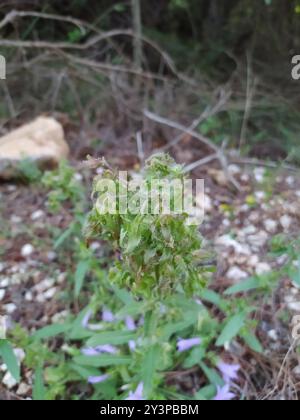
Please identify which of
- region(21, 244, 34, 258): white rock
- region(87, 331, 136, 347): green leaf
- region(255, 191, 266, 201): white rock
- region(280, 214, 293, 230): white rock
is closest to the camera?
region(87, 331, 136, 347): green leaf

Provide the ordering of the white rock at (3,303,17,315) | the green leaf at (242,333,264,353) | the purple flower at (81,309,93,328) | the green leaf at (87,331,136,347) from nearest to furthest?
1. the green leaf at (87,331,136,347)
2. the green leaf at (242,333,264,353)
3. the purple flower at (81,309,93,328)
4. the white rock at (3,303,17,315)

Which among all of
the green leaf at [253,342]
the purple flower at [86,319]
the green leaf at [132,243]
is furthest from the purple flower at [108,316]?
the green leaf at [132,243]

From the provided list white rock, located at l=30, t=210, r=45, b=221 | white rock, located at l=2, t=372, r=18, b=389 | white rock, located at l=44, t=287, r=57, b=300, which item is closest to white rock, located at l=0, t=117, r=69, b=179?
→ white rock, located at l=30, t=210, r=45, b=221

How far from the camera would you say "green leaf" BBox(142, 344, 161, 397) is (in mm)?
1450

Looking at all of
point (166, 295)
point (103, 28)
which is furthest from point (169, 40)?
point (166, 295)

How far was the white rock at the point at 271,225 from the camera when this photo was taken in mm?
2232

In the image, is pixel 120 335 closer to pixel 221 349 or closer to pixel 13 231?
pixel 221 349

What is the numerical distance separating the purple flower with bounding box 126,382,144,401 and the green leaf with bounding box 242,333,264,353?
397mm

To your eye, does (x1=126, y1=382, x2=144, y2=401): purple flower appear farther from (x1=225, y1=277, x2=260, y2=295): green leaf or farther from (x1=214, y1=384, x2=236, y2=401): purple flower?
(x1=225, y1=277, x2=260, y2=295): green leaf

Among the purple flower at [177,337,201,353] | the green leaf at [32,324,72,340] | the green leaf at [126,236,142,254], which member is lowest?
the purple flower at [177,337,201,353]

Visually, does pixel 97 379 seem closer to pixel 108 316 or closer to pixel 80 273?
pixel 108 316

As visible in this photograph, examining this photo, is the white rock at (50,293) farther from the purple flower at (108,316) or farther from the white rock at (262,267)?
the white rock at (262,267)

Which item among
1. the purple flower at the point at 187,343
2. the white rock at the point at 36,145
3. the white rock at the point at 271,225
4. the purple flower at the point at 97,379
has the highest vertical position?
the white rock at the point at 36,145

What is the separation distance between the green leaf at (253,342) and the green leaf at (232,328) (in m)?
0.04
